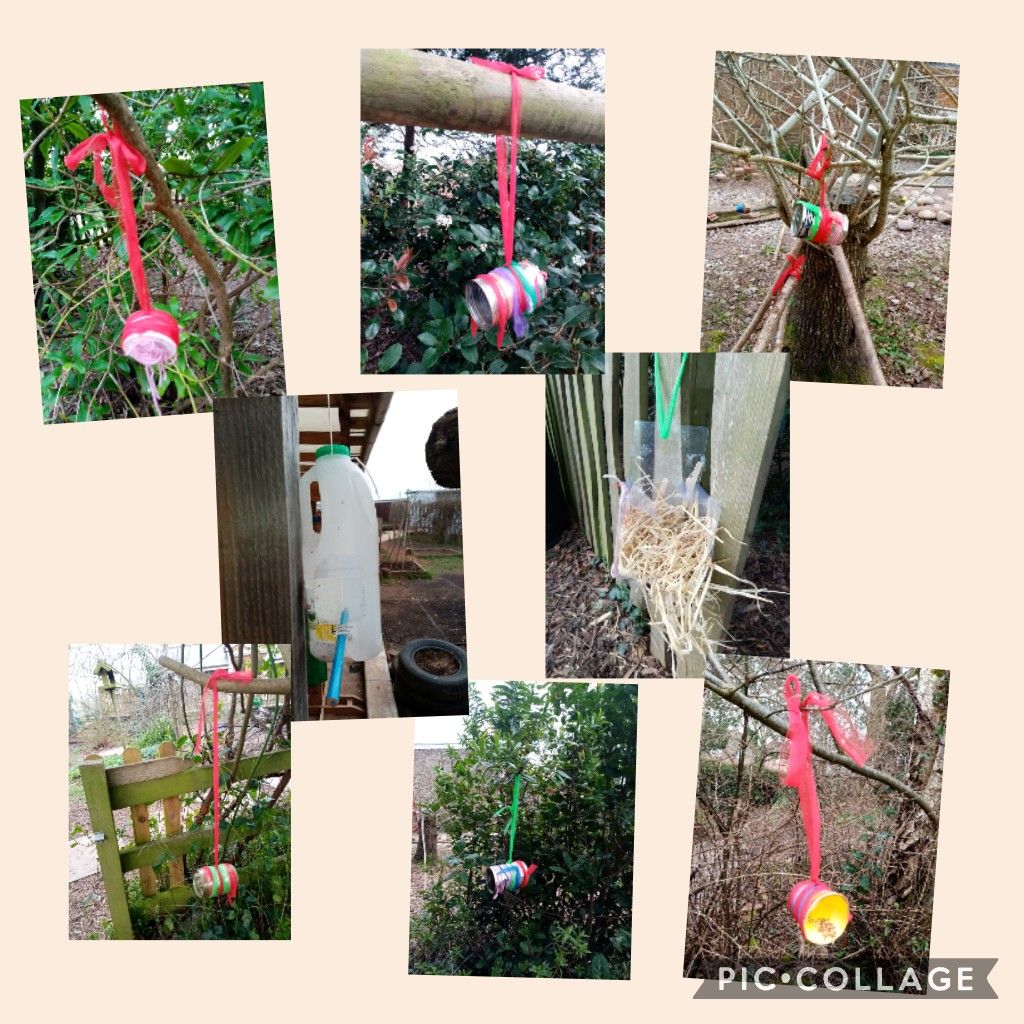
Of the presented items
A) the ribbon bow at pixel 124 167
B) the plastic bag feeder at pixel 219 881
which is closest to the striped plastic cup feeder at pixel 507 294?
the ribbon bow at pixel 124 167

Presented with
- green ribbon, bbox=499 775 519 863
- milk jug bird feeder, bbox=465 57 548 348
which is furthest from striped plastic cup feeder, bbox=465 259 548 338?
green ribbon, bbox=499 775 519 863

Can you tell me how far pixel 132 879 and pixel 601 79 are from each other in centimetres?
188

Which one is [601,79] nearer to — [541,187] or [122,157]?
[541,187]

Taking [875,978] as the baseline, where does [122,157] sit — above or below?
above

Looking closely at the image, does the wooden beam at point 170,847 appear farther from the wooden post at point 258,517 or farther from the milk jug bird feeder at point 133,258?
the milk jug bird feeder at point 133,258

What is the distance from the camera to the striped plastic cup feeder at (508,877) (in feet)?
8.64

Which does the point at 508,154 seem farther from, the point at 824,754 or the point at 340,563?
the point at 824,754

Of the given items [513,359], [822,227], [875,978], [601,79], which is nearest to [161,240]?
[513,359]

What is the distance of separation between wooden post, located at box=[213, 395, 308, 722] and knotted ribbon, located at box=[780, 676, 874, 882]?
1026 mm

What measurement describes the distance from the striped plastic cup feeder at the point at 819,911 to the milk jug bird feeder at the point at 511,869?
561 millimetres

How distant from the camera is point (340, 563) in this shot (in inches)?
95.3

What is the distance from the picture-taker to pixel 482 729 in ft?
8.43

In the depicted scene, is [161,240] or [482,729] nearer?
[161,240]

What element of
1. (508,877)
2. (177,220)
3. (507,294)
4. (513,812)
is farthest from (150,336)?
(508,877)
